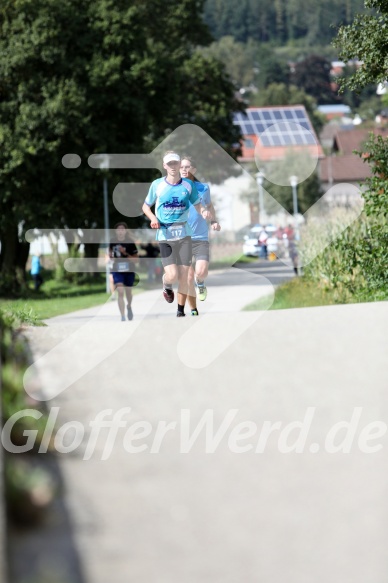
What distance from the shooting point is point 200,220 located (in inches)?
506

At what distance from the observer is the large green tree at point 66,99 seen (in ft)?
119

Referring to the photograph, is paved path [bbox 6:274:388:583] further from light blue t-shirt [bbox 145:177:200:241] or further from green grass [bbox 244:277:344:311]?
green grass [bbox 244:277:344:311]

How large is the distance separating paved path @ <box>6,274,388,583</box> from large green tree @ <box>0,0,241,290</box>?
2748 cm

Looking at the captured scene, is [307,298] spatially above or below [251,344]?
below

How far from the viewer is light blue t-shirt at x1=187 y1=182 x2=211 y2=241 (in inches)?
496

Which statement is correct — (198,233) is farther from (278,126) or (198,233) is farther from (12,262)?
(278,126)

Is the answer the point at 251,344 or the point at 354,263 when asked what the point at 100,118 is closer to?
the point at 354,263

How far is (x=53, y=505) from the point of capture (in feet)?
16.7

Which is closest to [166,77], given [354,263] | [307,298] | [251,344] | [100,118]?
[100,118]

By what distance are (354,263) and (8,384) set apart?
34.4 ft

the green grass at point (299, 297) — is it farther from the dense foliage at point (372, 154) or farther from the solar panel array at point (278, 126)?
the solar panel array at point (278, 126)

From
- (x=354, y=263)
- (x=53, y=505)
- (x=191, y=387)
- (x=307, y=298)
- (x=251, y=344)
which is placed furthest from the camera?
(x=307, y=298)

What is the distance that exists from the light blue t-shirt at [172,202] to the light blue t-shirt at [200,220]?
309 millimetres

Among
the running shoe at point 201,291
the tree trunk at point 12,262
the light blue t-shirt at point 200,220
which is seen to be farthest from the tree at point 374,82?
the tree trunk at point 12,262
